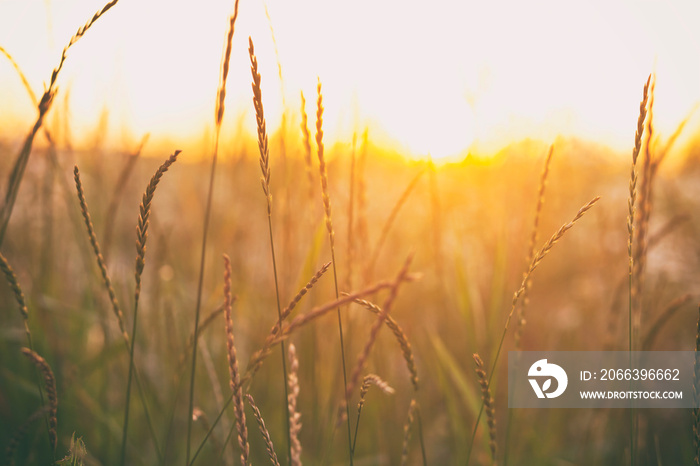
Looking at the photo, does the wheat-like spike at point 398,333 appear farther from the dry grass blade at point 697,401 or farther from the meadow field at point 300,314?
the dry grass blade at point 697,401

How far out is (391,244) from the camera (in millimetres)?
2584

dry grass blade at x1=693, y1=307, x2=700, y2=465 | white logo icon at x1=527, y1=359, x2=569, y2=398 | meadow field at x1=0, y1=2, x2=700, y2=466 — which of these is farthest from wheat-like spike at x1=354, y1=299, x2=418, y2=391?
white logo icon at x1=527, y1=359, x2=569, y2=398

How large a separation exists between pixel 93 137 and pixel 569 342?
2.31 meters

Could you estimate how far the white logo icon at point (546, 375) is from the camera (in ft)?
4.76

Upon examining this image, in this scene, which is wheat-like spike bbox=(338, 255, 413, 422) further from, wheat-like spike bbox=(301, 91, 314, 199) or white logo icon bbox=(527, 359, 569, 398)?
white logo icon bbox=(527, 359, 569, 398)

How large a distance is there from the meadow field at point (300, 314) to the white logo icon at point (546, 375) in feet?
0.29

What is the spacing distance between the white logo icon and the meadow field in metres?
0.09

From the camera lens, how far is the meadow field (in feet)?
2.19

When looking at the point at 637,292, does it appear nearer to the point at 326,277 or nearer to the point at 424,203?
the point at 326,277

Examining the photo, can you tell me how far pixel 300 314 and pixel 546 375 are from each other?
0.84 m

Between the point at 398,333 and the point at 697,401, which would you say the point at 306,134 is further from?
the point at 697,401

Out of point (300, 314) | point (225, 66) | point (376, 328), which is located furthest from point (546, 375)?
point (225, 66)

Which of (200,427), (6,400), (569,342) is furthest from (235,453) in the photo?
(569,342)

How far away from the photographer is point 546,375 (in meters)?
1.48
